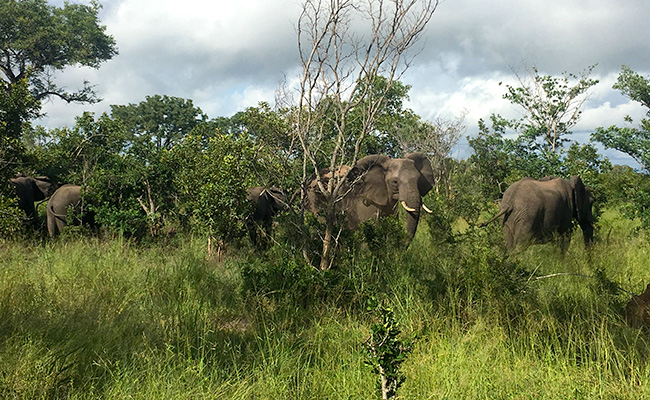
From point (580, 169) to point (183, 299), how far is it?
11.9 meters

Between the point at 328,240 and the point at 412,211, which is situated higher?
the point at 412,211

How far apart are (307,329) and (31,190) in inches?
378

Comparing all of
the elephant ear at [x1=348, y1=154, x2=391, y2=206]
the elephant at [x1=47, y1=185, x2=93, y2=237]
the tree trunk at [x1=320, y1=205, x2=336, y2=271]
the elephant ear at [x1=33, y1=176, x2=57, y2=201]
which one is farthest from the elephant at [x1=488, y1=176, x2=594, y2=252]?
the elephant ear at [x1=33, y1=176, x2=57, y2=201]

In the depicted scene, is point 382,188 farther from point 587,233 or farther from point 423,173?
point 587,233

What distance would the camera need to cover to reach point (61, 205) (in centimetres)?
1011

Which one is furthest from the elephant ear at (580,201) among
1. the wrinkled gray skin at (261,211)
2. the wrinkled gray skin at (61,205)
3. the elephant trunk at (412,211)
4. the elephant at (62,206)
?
the wrinkled gray skin at (61,205)

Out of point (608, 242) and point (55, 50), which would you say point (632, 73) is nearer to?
point (608, 242)

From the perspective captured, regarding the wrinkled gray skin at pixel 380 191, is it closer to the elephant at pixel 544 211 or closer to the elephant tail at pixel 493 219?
the elephant tail at pixel 493 219

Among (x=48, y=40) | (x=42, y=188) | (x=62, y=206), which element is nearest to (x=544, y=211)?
(x=62, y=206)

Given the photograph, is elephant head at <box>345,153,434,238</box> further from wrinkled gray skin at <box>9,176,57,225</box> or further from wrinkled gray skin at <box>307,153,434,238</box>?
wrinkled gray skin at <box>9,176,57,225</box>

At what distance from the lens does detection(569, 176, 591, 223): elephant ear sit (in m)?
9.69

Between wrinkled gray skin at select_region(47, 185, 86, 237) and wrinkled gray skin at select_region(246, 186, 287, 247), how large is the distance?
3.78 metres

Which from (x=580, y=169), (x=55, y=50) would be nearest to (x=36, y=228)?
(x=580, y=169)

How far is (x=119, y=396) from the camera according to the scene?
10.7 ft
